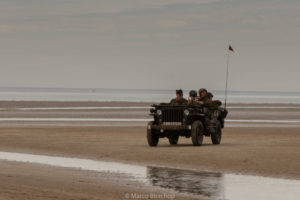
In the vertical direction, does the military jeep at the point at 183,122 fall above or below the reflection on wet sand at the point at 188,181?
above

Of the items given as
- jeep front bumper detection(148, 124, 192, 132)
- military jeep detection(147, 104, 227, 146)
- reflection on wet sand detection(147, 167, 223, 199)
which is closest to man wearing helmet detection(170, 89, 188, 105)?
military jeep detection(147, 104, 227, 146)

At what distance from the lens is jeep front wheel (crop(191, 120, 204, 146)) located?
26891 millimetres

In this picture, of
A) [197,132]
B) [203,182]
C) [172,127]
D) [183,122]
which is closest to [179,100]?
[183,122]

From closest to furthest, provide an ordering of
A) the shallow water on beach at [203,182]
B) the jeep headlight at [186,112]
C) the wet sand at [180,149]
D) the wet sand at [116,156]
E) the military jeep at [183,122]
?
1. the shallow water on beach at [203,182]
2. the wet sand at [116,156]
3. the wet sand at [180,149]
4. the jeep headlight at [186,112]
5. the military jeep at [183,122]

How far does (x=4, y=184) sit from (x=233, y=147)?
41.3 feet

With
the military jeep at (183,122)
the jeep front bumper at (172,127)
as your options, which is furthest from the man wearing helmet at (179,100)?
the jeep front bumper at (172,127)

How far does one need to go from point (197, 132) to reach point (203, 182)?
999 centimetres

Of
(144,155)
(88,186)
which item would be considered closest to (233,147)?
(144,155)

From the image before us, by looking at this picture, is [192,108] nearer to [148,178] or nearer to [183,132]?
[183,132]

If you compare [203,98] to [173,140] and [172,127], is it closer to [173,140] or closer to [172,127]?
[172,127]

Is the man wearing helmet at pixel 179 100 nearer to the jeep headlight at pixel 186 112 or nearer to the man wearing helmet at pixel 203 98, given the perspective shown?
the man wearing helmet at pixel 203 98

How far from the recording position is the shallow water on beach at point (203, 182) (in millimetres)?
15367

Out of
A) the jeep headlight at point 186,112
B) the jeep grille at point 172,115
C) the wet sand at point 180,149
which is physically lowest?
the wet sand at point 180,149

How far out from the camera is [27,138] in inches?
1272
